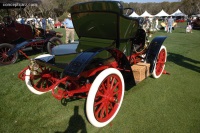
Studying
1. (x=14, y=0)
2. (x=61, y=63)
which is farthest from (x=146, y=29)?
(x=14, y=0)

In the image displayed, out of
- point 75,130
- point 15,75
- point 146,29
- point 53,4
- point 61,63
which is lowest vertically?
point 75,130

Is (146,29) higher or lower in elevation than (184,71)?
higher

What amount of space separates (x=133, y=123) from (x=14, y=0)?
23.6 ft

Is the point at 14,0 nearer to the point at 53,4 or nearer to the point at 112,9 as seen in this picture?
the point at 112,9

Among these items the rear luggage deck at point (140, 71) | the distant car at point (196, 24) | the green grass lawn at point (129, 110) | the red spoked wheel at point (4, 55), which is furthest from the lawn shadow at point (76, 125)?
the distant car at point (196, 24)

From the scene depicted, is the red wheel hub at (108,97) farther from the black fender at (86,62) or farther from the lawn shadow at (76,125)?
the black fender at (86,62)

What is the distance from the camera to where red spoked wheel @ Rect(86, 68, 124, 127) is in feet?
8.26

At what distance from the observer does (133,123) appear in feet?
9.77

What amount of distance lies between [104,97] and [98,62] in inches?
28.3

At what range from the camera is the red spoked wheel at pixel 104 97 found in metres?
2.52

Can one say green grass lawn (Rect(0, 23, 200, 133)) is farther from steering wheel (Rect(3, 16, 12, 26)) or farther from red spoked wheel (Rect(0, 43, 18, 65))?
steering wheel (Rect(3, 16, 12, 26))

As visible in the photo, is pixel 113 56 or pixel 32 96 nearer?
pixel 113 56

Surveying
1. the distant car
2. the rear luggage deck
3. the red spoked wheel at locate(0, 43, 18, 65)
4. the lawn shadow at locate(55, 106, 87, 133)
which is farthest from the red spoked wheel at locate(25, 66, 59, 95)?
the distant car

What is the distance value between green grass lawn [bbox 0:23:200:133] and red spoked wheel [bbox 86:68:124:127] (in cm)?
20
